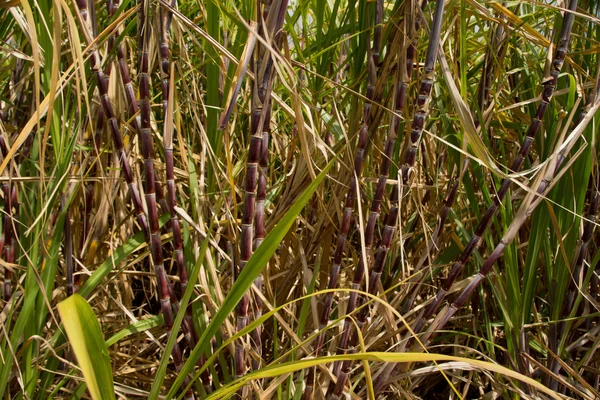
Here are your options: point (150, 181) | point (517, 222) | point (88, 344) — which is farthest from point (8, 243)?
point (517, 222)

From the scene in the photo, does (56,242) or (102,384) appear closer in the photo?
(102,384)

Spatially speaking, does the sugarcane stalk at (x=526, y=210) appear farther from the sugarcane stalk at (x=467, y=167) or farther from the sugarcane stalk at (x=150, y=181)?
the sugarcane stalk at (x=150, y=181)

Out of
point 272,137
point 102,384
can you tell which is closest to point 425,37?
point 272,137

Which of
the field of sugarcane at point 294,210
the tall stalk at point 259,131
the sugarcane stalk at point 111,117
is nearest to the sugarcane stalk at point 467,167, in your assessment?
the field of sugarcane at point 294,210

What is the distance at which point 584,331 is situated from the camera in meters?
0.97

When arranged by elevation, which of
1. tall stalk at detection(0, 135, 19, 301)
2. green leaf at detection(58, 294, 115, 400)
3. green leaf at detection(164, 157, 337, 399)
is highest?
green leaf at detection(164, 157, 337, 399)

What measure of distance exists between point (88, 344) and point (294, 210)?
20cm

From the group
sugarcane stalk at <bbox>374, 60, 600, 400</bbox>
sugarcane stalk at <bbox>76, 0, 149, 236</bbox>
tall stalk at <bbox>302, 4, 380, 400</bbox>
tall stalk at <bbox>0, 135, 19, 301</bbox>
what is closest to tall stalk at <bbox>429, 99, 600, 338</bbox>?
sugarcane stalk at <bbox>374, 60, 600, 400</bbox>

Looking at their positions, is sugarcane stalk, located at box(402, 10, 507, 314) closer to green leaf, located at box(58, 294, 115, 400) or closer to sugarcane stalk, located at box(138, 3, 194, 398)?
sugarcane stalk, located at box(138, 3, 194, 398)

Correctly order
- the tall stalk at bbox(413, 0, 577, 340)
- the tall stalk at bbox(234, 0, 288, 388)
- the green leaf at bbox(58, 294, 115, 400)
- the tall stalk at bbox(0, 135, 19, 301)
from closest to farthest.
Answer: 1. the green leaf at bbox(58, 294, 115, 400)
2. the tall stalk at bbox(234, 0, 288, 388)
3. the tall stalk at bbox(413, 0, 577, 340)
4. the tall stalk at bbox(0, 135, 19, 301)

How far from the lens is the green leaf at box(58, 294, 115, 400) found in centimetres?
46

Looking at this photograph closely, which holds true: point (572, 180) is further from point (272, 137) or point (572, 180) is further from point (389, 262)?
point (272, 137)

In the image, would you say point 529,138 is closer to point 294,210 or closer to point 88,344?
point 294,210

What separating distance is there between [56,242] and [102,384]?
0.31 meters
